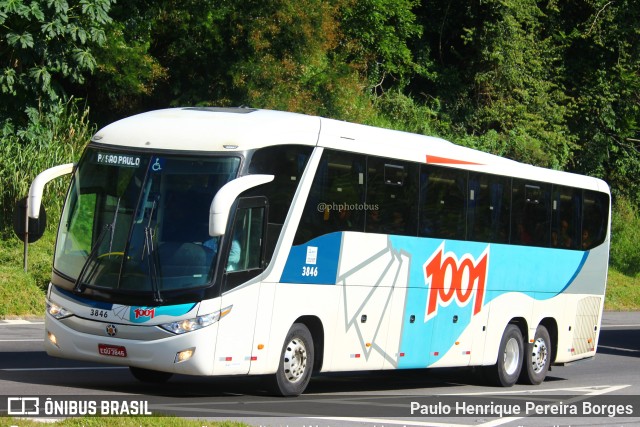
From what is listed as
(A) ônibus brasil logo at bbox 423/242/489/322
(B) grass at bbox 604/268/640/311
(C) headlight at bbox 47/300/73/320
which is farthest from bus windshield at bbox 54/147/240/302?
(B) grass at bbox 604/268/640/311

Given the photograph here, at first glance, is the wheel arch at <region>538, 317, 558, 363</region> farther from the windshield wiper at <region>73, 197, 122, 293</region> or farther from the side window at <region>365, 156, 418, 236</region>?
the windshield wiper at <region>73, 197, 122, 293</region>

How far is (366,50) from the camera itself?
121 feet

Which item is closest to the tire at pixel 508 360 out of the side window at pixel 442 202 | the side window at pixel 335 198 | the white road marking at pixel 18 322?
the side window at pixel 442 202

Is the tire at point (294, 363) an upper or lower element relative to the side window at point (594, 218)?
lower

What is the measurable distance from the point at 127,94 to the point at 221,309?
1978 cm

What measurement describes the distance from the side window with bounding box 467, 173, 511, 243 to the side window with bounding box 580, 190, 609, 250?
278cm

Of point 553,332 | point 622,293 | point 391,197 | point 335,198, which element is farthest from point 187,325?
point 622,293

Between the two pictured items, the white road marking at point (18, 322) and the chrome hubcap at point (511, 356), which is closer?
the chrome hubcap at point (511, 356)

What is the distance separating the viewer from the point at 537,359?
60.0 feet

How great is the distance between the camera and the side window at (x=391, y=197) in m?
14.4

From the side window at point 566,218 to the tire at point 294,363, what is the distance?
277 inches

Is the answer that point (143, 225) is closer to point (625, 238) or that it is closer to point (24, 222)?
point (24, 222)

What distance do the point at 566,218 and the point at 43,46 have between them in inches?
514

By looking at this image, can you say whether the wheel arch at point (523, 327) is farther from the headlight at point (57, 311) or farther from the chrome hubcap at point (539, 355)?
the headlight at point (57, 311)
